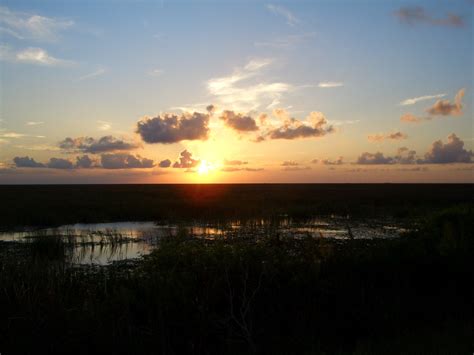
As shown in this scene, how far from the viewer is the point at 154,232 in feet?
74.4

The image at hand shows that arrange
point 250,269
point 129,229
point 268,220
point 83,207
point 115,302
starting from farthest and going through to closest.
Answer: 1. point 83,207
2. point 268,220
3. point 129,229
4. point 250,269
5. point 115,302

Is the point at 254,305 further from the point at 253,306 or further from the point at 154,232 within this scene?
the point at 154,232

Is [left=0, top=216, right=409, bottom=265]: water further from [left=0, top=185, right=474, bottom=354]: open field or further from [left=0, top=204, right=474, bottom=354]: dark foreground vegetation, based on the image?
[left=0, top=204, right=474, bottom=354]: dark foreground vegetation

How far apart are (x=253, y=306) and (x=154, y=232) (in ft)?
47.7

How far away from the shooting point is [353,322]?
913cm

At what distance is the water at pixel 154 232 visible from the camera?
1736 centimetres

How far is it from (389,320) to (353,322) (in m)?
0.80

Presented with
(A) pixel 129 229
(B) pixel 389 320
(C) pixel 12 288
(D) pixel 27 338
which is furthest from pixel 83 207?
(B) pixel 389 320

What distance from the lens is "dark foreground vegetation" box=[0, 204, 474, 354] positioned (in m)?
7.71

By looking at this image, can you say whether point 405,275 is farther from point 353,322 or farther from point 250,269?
point 250,269

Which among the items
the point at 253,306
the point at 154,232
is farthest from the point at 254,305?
the point at 154,232

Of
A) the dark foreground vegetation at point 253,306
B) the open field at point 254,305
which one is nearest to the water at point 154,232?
the open field at point 254,305

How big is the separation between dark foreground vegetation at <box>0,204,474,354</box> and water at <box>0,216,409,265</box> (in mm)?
4081

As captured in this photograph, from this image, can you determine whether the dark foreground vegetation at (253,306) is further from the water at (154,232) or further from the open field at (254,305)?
the water at (154,232)
